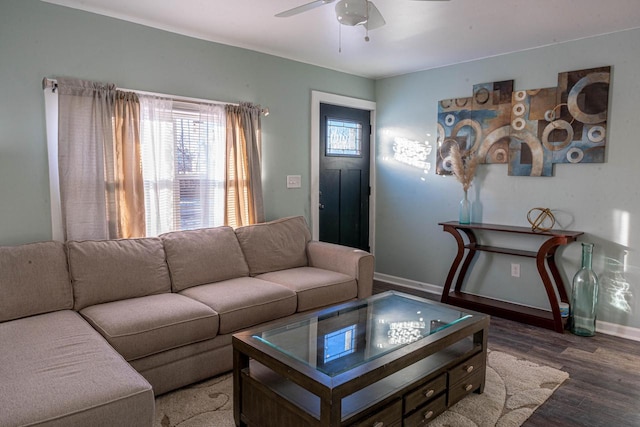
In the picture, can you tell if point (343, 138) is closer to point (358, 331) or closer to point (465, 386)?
point (358, 331)

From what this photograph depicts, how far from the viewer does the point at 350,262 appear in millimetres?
3582

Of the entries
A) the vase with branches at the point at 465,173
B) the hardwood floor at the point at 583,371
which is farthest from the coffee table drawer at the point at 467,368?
the vase with branches at the point at 465,173

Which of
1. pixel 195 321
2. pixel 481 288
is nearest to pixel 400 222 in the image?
pixel 481 288

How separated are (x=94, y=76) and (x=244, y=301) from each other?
6.33 feet

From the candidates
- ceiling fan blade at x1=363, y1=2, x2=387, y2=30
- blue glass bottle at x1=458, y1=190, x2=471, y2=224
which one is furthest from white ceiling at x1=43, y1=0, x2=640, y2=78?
blue glass bottle at x1=458, y1=190, x2=471, y2=224

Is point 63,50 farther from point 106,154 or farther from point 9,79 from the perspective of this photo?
point 106,154

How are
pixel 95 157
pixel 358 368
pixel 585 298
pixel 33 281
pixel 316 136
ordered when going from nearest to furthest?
pixel 358 368 < pixel 33 281 < pixel 95 157 < pixel 585 298 < pixel 316 136

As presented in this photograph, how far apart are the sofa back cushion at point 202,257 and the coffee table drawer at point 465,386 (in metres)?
1.81

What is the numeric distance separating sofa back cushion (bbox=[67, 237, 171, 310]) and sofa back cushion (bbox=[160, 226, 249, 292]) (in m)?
0.08

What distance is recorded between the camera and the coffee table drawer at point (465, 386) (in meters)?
2.29

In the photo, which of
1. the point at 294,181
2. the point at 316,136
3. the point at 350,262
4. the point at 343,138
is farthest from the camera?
the point at 343,138

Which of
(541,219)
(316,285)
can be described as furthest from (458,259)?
(316,285)

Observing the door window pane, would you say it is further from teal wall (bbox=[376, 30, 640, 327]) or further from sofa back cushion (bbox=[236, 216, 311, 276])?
sofa back cushion (bbox=[236, 216, 311, 276])

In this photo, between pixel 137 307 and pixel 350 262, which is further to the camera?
pixel 350 262
